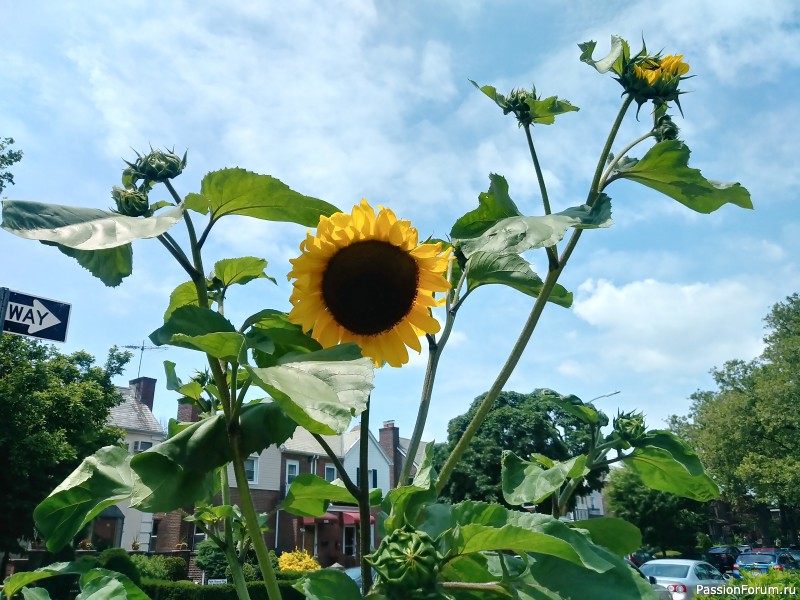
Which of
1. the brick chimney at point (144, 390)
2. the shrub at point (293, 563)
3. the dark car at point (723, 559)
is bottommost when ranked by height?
the dark car at point (723, 559)

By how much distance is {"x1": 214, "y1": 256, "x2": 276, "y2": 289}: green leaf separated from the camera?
1299 mm

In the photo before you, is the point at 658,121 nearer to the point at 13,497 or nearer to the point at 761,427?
the point at 13,497

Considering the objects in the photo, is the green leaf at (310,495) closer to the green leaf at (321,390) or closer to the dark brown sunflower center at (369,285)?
the dark brown sunflower center at (369,285)

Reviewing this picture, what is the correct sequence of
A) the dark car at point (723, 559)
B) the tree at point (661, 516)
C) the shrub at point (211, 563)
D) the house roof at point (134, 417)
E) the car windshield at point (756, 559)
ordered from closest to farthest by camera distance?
the shrub at point (211, 563)
the car windshield at point (756, 559)
the dark car at point (723, 559)
the house roof at point (134, 417)
the tree at point (661, 516)

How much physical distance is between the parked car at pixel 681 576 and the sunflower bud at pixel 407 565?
62.1 ft

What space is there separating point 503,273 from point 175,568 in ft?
88.3

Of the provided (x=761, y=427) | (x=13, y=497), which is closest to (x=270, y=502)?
(x=13, y=497)

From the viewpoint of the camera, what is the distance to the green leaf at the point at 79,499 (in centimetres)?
101

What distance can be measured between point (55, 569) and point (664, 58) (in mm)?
1548

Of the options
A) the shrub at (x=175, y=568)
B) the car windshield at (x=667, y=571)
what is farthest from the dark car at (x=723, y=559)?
the shrub at (x=175, y=568)

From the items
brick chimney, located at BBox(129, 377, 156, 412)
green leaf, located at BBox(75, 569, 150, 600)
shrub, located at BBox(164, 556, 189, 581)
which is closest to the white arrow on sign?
green leaf, located at BBox(75, 569, 150, 600)

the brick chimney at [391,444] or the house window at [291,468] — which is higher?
the brick chimney at [391,444]

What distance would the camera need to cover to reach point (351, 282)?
1050 millimetres

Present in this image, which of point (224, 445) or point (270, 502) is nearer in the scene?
point (224, 445)
